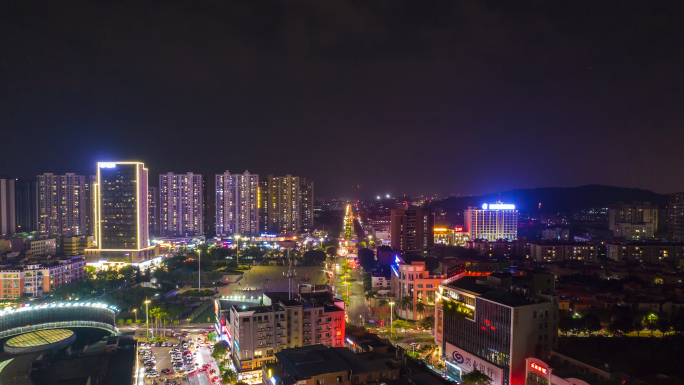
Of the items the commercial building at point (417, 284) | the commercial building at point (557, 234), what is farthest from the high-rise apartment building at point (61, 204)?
the commercial building at point (557, 234)

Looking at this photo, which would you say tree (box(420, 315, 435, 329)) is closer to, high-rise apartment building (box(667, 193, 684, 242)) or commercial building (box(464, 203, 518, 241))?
commercial building (box(464, 203, 518, 241))

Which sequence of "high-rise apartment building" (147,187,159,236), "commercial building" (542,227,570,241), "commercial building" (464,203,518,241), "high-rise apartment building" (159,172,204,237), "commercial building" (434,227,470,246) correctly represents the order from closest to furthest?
"commercial building" (464,203,518,241) < "commercial building" (434,227,470,246) < "high-rise apartment building" (147,187,159,236) < "commercial building" (542,227,570,241) < "high-rise apartment building" (159,172,204,237)

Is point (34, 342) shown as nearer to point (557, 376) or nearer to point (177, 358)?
point (177, 358)

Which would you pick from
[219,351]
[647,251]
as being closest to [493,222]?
[647,251]

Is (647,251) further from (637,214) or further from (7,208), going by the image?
(7,208)

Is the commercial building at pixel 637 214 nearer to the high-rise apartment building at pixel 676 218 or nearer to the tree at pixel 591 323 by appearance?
the high-rise apartment building at pixel 676 218

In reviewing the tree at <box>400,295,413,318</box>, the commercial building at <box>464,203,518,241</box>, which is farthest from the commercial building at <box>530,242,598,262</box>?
the tree at <box>400,295,413,318</box>
